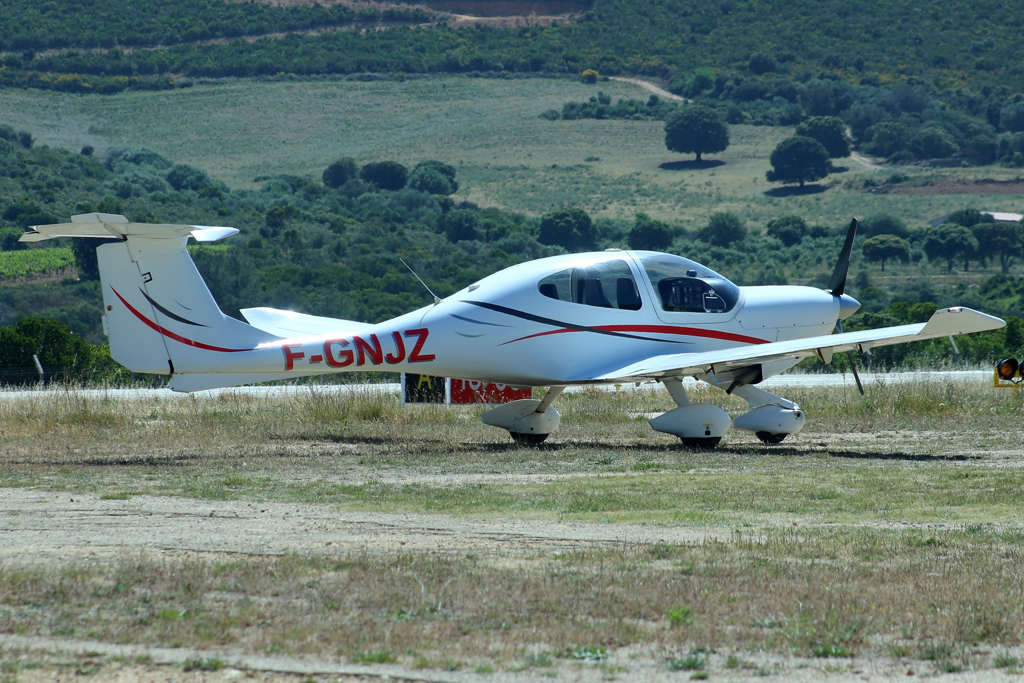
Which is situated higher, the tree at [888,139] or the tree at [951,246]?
the tree at [888,139]

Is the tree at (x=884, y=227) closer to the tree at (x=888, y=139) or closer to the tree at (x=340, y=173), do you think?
the tree at (x=888, y=139)

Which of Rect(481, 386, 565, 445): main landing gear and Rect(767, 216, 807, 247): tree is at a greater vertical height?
Rect(481, 386, 565, 445): main landing gear

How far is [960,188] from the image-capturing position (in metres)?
111

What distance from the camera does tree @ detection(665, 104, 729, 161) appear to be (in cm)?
12825

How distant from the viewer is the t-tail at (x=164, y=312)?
14961 millimetres

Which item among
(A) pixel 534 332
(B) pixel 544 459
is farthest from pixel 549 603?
(A) pixel 534 332

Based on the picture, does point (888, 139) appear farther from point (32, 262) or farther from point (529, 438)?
point (529, 438)

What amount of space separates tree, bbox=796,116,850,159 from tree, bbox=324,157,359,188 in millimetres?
49794

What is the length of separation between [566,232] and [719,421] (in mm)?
71312

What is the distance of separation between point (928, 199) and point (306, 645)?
110 meters

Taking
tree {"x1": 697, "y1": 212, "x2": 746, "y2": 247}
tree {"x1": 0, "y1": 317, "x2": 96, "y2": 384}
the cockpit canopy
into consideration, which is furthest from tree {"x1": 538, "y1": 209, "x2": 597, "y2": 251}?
the cockpit canopy

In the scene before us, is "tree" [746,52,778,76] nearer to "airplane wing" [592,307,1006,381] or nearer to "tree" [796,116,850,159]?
"tree" [796,116,850,159]

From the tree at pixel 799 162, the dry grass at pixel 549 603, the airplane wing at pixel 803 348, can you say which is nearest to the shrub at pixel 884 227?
the tree at pixel 799 162

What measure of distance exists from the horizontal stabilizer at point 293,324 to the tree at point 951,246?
74313 millimetres
